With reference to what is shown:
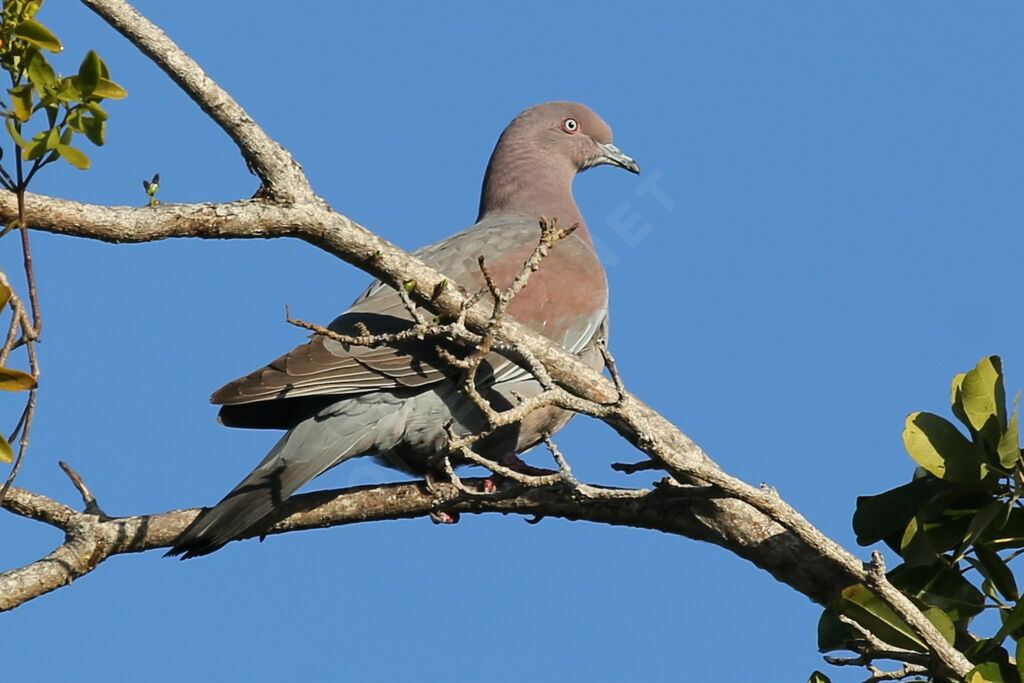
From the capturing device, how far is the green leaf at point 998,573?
128 inches

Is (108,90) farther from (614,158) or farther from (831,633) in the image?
(614,158)

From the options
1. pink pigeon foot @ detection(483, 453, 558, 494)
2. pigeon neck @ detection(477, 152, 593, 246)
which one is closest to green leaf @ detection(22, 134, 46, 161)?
pink pigeon foot @ detection(483, 453, 558, 494)

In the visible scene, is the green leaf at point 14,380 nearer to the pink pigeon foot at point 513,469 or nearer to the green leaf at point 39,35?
the green leaf at point 39,35

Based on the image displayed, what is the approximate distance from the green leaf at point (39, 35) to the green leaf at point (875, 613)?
222 centimetres

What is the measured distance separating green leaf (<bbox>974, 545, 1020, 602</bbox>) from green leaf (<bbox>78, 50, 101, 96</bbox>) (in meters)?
2.41

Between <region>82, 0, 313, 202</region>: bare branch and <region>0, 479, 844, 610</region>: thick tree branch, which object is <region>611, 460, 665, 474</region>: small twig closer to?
<region>0, 479, 844, 610</region>: thick tree branch

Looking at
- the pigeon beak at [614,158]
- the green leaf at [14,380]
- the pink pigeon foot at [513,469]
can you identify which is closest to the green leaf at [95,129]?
the green leaf at [14,380]

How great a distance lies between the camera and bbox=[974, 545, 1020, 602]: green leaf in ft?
10.6

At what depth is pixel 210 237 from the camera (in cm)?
356

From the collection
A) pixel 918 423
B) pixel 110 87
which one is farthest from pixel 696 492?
pixel 110 87

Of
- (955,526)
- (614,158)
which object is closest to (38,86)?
(955,526)

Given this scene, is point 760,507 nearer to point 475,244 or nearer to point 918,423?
point 918,423

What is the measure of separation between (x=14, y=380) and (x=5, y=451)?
0.15 m

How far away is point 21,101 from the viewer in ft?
10.0
